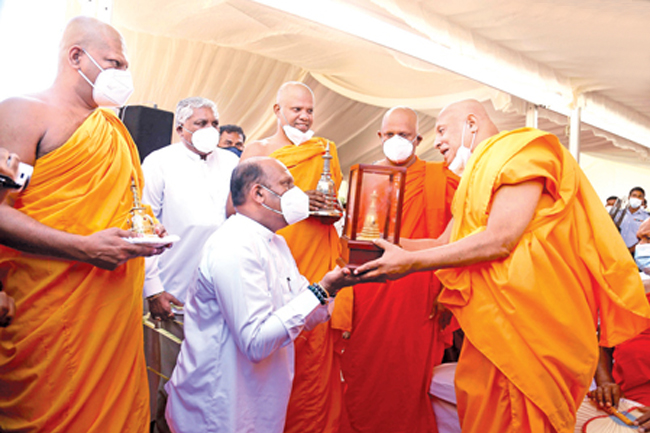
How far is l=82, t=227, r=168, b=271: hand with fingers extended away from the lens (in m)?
1.78

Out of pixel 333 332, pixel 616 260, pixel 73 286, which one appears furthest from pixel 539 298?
pixel 73 286

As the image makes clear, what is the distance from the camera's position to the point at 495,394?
1.92 m

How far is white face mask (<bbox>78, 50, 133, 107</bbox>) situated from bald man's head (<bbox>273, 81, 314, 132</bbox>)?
1234 mm

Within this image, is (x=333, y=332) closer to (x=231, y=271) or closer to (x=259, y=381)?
(x=259, y=381)

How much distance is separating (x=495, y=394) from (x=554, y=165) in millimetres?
967

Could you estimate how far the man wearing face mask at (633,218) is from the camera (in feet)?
25.6

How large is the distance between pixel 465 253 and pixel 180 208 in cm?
206

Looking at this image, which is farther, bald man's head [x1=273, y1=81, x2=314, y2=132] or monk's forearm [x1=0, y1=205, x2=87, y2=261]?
bald man's head [x1=273, y1=81, x2=314, y2=132]

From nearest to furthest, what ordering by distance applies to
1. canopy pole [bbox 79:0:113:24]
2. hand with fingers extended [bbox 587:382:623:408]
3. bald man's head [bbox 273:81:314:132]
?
hand with fingers extended [bbox 587:382:623:408], canopy pole [bbox 79:0:113:24], bald man's head [bbox 273:81:314:132]

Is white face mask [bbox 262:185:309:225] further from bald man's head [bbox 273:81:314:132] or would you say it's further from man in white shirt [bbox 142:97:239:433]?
man in white shirt [bbox 142:97:239:433]

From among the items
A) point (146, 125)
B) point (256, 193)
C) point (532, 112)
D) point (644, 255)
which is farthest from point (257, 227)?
point (532, 112)

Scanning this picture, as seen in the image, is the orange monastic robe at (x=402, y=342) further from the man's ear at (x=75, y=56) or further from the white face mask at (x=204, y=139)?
the man's ear at (x=75, y=56)

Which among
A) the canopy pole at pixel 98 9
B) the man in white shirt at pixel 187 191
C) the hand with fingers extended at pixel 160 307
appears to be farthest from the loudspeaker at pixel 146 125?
the hand with fingers extended at pixel 160 307

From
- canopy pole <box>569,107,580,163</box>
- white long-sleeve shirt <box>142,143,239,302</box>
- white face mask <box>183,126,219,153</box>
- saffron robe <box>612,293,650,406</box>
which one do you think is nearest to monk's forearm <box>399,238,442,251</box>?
saffron robe <box>612,293,650,406</box>
